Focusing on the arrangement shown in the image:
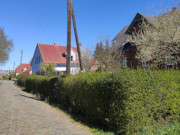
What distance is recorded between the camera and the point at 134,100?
15.2 feet

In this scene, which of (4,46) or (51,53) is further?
(51,53)

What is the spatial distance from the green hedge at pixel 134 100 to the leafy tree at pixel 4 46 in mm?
32113

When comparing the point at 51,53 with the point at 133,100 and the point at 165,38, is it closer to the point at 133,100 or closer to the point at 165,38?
the point at 165,38

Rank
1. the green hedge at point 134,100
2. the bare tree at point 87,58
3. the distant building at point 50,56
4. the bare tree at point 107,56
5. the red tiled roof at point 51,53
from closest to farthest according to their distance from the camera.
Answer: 1. the green hedge at point 134,100
2. the bare tree at point 107,56
3. the bare tree at point 87,58
4. the red tiled roof at point 51,53
5. the distant building at point 50,56

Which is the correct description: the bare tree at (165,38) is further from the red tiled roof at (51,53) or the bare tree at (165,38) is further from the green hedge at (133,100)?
the red tiled roof at (51,53)

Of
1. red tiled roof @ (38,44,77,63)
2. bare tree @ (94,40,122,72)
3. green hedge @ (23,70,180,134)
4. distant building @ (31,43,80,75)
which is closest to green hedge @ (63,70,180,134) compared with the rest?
green hedge @ (23,70,180,134)

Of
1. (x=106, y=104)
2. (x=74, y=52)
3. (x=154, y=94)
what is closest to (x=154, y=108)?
(x=154, y=94)

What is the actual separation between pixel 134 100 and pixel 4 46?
3448 cm

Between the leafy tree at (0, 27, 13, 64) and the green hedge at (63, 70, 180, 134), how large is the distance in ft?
105

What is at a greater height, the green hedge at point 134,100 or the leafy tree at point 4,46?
the leafy tree at point 4,46

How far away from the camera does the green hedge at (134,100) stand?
182 inches

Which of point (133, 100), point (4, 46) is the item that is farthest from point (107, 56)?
point (4, 46)

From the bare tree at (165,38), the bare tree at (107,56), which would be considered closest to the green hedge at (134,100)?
the bare tree at (165,38)

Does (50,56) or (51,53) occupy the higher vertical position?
(51,53)
